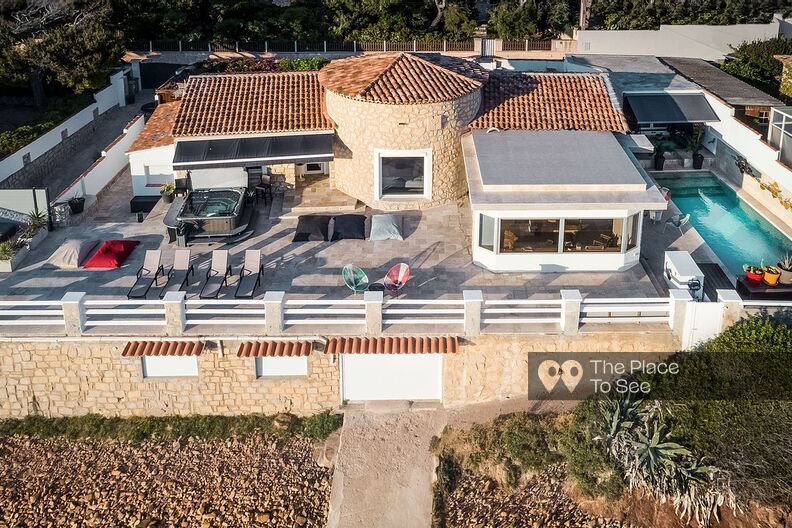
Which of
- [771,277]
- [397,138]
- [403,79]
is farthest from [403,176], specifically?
[771,277]

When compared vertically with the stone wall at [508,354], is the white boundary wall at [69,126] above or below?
above

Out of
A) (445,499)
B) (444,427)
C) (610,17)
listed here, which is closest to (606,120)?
(444,427)

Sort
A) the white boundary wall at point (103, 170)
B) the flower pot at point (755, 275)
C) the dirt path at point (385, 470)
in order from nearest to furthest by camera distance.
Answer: the dirt path at point (385, 470) < the flower pot at point (755, 275) < the white boundary wall at point (103, 170)

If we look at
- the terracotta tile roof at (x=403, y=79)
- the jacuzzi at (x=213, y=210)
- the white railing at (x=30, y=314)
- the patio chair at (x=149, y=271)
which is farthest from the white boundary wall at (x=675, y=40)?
the white railing at (x=30, y=314)

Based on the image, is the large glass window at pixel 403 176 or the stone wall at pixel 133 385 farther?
the large glass window at pixel 403 176

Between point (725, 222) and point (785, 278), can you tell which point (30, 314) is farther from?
point (725, 222)
